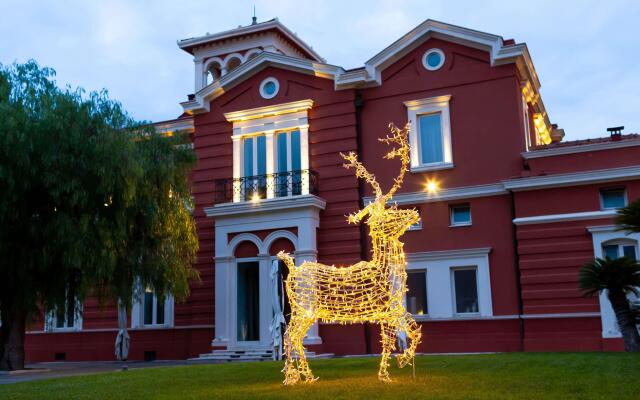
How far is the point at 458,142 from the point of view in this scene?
21.6 m

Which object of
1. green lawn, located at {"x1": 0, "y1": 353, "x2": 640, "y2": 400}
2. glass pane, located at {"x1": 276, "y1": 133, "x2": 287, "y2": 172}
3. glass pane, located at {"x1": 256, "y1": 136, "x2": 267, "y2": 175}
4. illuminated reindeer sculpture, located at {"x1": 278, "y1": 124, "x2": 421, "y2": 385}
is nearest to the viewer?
green lawn, located at {"x1": 0, "y1": 353, "x2": 640, "y2": 400}

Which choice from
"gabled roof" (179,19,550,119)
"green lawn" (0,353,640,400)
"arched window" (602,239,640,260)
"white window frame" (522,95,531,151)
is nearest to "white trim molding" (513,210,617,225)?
"arched window" (602,239,640,260)

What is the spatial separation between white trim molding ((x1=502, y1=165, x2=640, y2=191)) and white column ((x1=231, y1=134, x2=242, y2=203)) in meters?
9.32

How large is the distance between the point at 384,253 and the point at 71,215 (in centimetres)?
1039

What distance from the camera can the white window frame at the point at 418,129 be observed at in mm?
21703

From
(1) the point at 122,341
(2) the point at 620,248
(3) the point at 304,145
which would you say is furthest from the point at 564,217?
(1) the point at 122,341

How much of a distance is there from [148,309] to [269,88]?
370 inches

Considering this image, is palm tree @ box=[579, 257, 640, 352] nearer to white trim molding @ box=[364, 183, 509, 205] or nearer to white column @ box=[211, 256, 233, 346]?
white trim molding @ box=[364, 183, 509, 205]

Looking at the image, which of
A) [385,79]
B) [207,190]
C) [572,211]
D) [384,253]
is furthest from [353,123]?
[384,253]

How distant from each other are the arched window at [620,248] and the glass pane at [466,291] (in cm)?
390

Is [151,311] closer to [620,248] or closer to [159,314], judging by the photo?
[159,314]

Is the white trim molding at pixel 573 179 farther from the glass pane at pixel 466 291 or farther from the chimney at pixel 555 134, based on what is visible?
the chimney at pixel 555 134

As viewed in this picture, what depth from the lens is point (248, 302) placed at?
23359 mm

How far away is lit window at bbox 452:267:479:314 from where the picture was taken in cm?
2070
